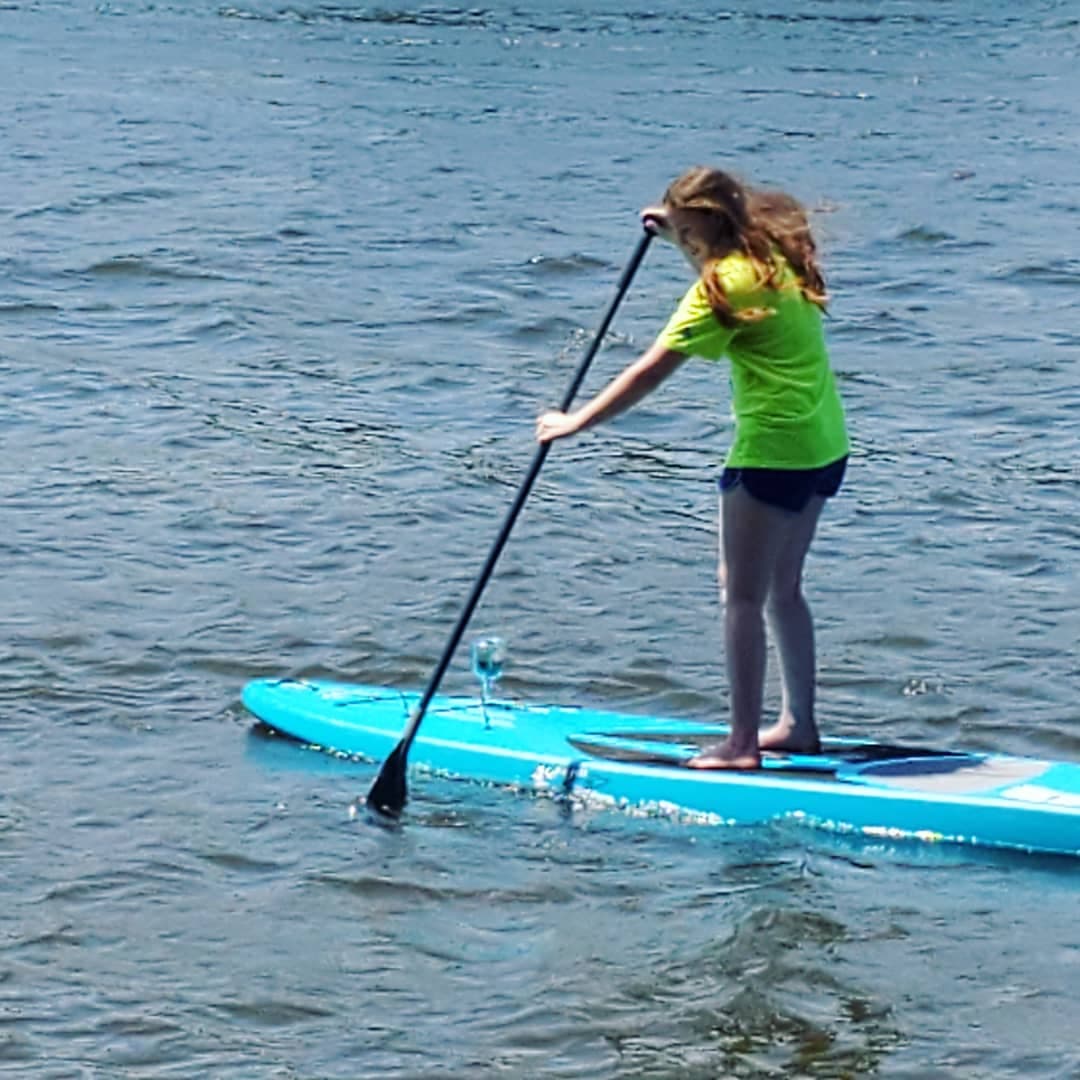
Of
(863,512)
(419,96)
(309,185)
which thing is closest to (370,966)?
(863,512)

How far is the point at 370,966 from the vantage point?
600cm

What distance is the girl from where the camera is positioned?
6230 mm

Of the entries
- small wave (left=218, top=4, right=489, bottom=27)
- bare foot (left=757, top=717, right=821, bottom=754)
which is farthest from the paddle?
small wave (left=218, top=4, right=489, bottom=27)

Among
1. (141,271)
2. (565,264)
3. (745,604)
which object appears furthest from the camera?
(565,264)

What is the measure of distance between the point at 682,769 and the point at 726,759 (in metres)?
0.13

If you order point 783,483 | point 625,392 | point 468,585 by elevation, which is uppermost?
point 625,392

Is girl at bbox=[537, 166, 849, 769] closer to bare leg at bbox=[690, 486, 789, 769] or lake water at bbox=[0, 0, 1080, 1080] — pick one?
bare leg at bbox=[690, 486, 789, 769]

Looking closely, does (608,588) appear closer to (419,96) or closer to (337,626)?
(337,626)

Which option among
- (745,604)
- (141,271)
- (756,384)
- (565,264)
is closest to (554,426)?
(756,384)

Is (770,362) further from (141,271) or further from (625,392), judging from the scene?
(141,271)

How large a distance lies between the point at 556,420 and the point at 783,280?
74 centimetres

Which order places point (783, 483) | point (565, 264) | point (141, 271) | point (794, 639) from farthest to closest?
point (565, 264), point (141, 271), point (794, 639), point (783, 483)

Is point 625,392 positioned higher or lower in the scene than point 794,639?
higher

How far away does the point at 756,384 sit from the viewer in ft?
21.0
